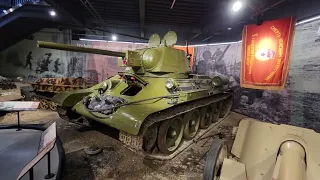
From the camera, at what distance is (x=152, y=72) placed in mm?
5359

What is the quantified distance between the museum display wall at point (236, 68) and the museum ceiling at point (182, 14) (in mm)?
823

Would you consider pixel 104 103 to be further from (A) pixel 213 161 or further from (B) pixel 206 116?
(B) pixel 206 116

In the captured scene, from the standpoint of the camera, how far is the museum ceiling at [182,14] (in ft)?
18.7

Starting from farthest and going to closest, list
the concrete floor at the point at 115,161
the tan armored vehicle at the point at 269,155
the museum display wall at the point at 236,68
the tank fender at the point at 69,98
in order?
1. the tank fender at the point at 69,98
2. the museum display wall at the point at 236,68
3. the concrete floor at the point at 115,161
4. the tan armored vehicle at the point at 269,155

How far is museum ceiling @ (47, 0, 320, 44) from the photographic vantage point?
5702mm

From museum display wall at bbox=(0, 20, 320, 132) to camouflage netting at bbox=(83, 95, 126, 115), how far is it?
440 centimetres

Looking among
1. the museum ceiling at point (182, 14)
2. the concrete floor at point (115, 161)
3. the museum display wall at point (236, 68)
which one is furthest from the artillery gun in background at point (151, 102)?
the museum ceiling at point (182, 14)

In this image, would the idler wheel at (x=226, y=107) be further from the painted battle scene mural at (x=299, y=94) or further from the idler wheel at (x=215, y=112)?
the painted battle scene mural at (x=299, y=94)

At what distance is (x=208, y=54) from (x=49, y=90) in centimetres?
707

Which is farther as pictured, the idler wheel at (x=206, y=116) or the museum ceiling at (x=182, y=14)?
the idler wheel at (x=206, y=116)

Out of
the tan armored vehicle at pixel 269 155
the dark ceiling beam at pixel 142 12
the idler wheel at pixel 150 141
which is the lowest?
the idler wheel at pixel 150 141

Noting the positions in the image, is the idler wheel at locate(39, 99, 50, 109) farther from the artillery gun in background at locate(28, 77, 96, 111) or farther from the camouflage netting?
the camouflage netting

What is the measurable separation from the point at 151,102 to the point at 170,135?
1.03 meters

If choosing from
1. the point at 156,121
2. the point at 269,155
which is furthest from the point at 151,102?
the point at 269,155
